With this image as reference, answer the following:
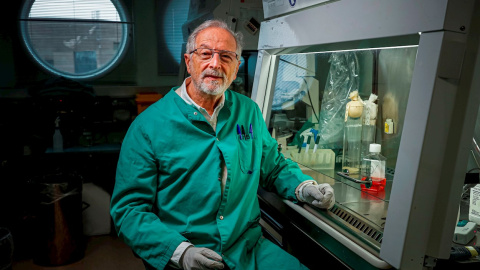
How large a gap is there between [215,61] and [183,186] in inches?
20.9

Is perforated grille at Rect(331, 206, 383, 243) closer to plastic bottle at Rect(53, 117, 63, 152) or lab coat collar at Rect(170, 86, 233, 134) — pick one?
lab coat collar at Rect(170, 86, 233, 134)

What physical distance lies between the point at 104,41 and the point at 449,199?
14.6 feet

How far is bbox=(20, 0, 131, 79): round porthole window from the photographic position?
15.0ft

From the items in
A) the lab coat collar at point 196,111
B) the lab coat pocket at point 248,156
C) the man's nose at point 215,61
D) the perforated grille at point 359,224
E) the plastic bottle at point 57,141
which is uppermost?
the man's nose at point 215,61

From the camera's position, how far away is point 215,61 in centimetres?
167

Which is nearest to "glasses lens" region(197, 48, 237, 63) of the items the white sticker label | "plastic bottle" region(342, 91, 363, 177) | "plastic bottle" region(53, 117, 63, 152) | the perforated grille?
"plastic bottle" region(342, 91, 363, 177)

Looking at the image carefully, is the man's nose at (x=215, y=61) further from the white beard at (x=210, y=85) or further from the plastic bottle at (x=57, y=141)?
the plastic bottle at (x=57, y=141)

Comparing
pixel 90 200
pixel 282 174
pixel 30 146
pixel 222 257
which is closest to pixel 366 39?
pixel 282 174

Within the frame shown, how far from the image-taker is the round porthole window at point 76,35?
457cm

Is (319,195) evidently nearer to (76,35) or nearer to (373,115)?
(373,115)

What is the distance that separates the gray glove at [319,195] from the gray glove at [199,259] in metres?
0.44

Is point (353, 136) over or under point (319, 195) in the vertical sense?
over

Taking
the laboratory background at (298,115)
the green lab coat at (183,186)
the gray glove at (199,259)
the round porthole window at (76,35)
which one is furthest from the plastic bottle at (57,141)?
the gray glove at (199,259)

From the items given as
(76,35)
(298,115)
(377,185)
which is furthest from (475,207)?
(76,35)
